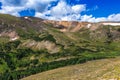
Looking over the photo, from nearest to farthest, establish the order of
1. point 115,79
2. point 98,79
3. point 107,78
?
point 115,79, point 107,78, point 98,79

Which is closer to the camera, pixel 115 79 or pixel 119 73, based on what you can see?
pixel 115 79

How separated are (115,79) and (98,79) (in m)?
13.2

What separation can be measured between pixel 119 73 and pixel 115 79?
23.5 ft

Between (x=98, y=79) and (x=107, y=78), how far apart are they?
6973 millimetres

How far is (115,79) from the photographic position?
86.2 m

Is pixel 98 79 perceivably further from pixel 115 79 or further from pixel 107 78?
pixel 115 79

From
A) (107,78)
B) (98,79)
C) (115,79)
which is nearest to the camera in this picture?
(115,79)

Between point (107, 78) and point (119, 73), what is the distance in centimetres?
482

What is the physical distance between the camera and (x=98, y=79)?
98.8m

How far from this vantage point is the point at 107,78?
9231 centimetres

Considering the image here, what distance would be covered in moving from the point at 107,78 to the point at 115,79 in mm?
6294

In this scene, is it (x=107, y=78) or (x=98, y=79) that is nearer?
(x=107, y=78)

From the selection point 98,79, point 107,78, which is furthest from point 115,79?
point 98,79
